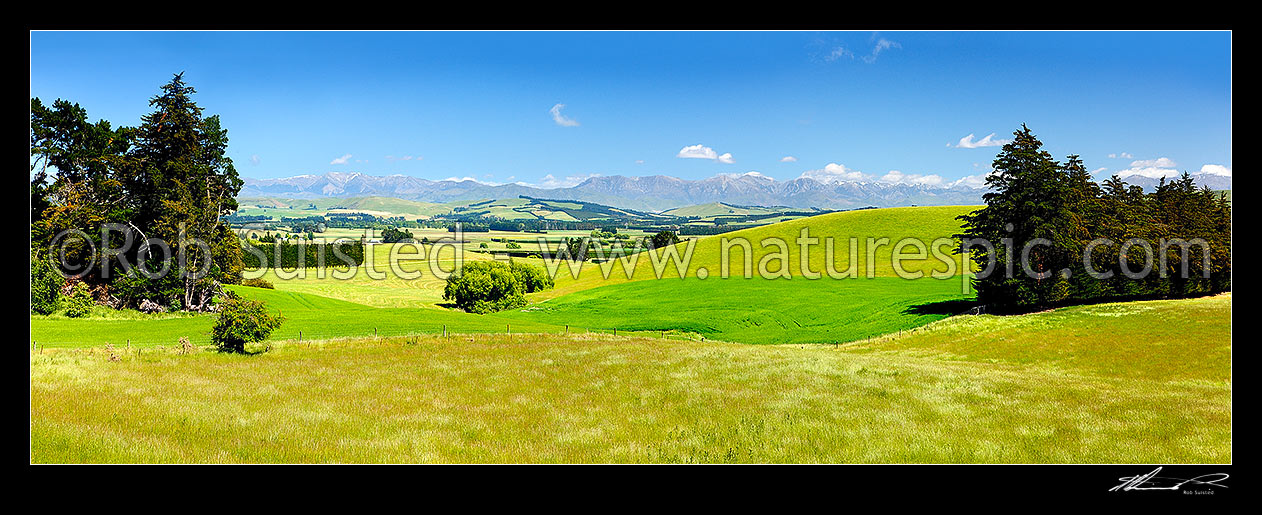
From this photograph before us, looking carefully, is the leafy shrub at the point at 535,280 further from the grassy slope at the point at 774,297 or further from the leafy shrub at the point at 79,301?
the leafy shrub at the point at 79,301

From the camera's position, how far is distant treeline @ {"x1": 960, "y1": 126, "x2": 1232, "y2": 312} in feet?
139

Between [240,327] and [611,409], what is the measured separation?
1874 cm

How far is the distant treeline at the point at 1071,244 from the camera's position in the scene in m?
42.5

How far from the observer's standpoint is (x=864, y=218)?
4599 inches

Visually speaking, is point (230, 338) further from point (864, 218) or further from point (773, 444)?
point (864, 218)

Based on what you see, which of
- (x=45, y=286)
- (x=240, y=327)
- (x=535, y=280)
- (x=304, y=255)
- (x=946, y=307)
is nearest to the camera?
(x=240, y=327)

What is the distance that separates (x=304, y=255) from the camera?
4067 inches

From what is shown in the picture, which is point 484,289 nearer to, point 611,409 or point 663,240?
point 611,409

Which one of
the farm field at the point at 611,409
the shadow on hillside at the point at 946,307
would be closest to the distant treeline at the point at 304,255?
the farm field at the point at 611,409

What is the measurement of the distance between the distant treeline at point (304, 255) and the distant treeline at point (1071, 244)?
269ft

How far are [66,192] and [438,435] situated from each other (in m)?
41.2
